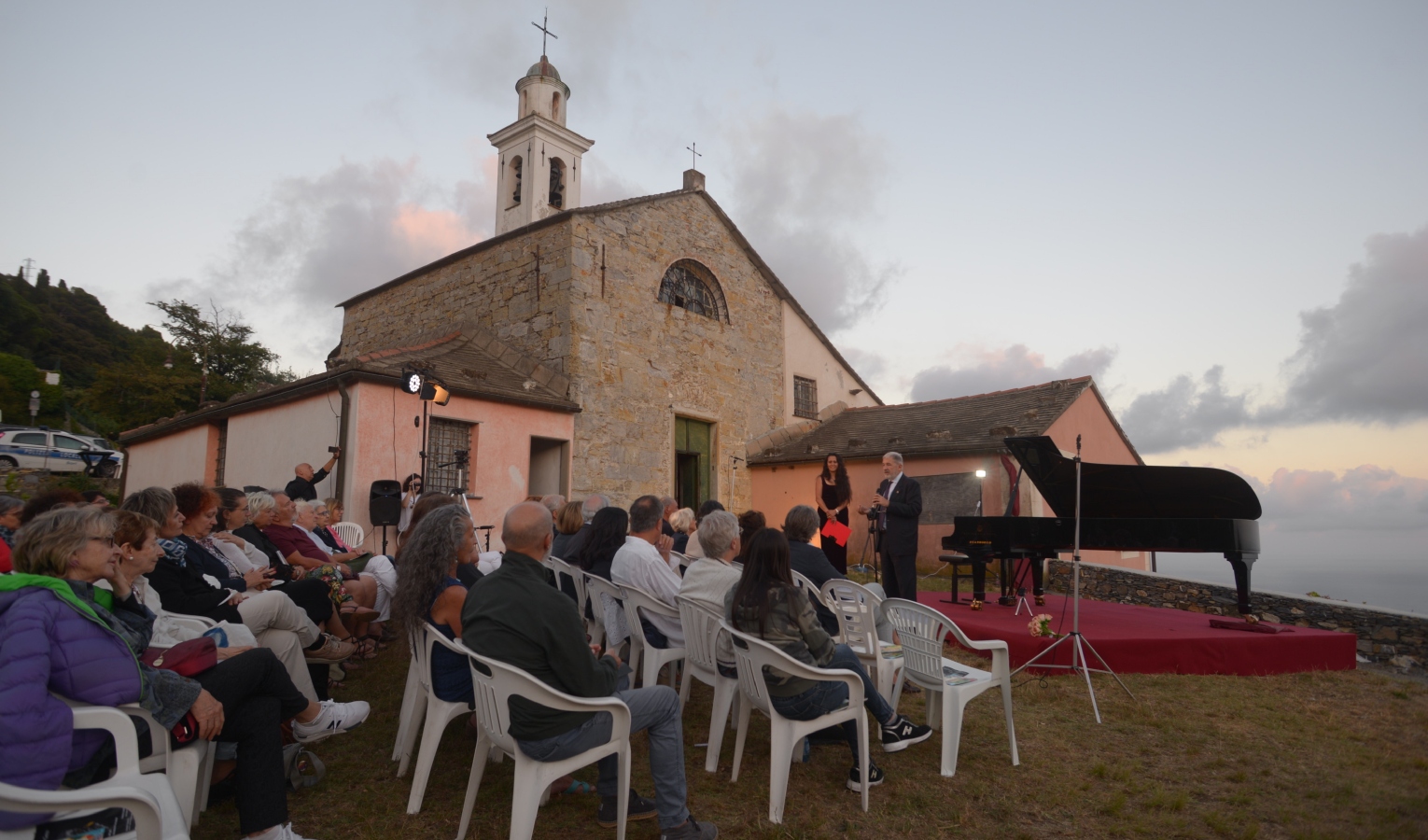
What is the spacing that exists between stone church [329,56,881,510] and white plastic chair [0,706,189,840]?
9.59 metres

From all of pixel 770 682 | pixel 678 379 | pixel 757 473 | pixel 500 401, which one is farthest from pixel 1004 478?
pixel 770 682

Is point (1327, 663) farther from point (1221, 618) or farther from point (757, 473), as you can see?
point (757, 473)

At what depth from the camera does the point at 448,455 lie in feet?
34.8

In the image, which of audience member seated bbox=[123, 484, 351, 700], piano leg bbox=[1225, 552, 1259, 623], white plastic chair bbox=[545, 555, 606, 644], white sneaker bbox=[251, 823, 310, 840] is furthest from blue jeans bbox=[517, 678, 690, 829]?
piano leg bbox=[1225, 552, 1259, 623]

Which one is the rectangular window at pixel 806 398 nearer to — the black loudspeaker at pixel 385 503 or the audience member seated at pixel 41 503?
the black loudspeaker at pixel 385 503

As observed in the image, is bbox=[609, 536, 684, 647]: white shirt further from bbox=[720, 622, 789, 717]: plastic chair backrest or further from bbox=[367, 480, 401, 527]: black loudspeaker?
bbox=[367, 480, 401, 527]: black loudspeaker

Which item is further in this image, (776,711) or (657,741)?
(776,711)

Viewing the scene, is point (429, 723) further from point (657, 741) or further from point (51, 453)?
point (51, 453)

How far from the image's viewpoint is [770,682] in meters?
2.96

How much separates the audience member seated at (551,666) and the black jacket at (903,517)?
13.2ft

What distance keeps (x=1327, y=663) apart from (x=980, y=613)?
257cm

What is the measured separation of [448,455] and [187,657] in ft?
27.8

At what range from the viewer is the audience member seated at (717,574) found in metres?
3.37

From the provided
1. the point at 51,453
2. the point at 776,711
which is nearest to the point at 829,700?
the point at 776,711
